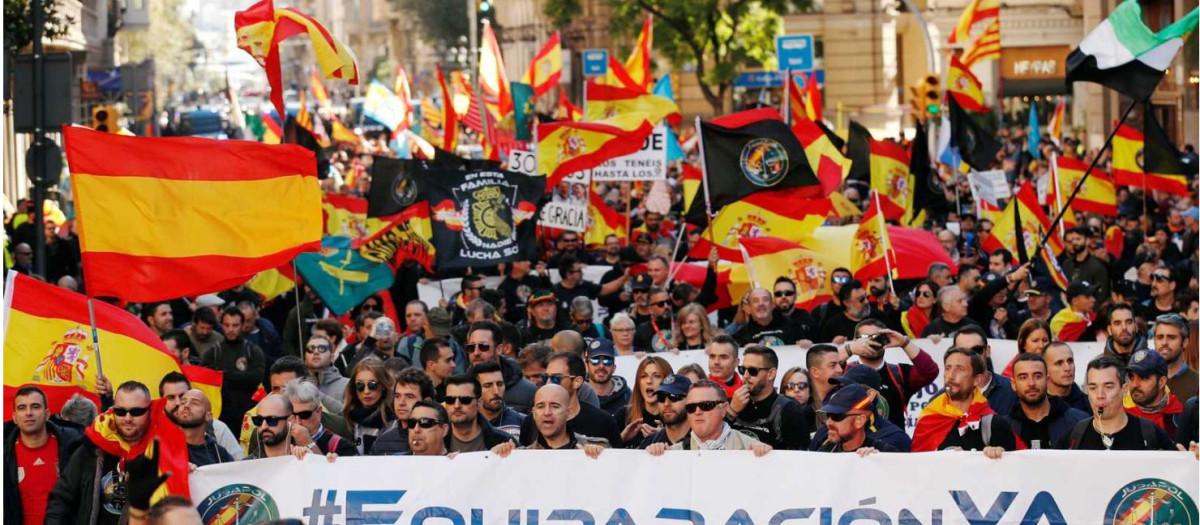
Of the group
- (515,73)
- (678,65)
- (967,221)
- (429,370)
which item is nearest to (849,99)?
(678,65)

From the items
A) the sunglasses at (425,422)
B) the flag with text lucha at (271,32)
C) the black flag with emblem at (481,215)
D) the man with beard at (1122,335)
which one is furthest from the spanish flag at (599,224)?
the sunglasses at (425,422)

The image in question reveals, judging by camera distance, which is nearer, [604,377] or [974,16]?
[604,377]

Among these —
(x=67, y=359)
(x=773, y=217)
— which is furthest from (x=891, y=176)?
(x=67, y=359)

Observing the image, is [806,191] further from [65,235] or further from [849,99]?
[849,99]

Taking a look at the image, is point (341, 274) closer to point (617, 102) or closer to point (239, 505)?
point (239, 505)

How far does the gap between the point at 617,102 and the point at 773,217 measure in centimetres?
599

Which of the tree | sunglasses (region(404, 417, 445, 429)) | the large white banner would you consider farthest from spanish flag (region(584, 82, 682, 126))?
the tree

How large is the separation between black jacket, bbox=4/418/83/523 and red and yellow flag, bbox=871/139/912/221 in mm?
12130

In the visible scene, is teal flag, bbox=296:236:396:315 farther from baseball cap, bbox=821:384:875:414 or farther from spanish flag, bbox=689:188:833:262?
baseball cap, bbox=821:384:875:414

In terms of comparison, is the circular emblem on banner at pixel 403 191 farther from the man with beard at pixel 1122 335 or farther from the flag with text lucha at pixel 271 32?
the man with beard at pixel 1122 335

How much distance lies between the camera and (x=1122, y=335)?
1062 centimetres

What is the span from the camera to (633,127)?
726 inches

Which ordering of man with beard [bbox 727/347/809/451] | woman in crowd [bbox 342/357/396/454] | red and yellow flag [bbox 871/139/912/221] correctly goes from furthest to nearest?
red and yellow flag [bbox 871/139/912/221] → woman in crowd [bbox 342/357/396/454] → man with beard [bbox 727/347/809/451]

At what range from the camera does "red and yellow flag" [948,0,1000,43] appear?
98.6 feet
